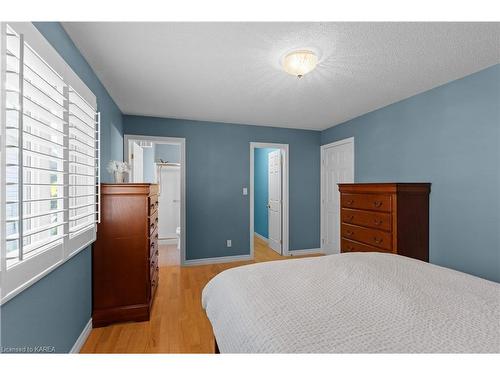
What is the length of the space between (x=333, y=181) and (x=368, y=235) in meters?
1.62

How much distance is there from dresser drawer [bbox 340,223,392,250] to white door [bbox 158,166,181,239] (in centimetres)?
347

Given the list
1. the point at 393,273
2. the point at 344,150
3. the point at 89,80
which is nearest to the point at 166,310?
the point at 393,273

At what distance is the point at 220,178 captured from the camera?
4039 mm

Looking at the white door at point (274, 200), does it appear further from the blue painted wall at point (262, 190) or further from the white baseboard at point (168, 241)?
the white baseboard at point (168, 241)

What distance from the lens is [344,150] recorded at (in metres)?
4.07

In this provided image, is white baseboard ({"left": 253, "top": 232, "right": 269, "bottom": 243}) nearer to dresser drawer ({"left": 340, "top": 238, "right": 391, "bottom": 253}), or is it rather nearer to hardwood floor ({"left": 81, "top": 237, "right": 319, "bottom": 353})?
dresser drawer ({"left": 340, "top": 238, "right": 391, "bottom": 253})

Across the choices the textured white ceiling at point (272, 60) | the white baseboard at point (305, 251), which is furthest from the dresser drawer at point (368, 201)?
the white baseboard at point (305, 251)

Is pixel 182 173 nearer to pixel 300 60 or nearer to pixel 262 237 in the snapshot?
pixel 300 60

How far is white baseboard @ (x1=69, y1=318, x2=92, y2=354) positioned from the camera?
177cm

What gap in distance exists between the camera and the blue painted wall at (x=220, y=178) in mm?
3857

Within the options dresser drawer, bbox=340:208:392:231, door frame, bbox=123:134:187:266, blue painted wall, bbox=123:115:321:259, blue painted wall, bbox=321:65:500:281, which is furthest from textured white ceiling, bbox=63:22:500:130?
dresser drawer, bbox=340:208:392:231

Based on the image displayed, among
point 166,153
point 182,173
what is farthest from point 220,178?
point 166,153

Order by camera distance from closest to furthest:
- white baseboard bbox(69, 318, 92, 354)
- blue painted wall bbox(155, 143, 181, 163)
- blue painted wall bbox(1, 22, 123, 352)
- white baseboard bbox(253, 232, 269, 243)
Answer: blue painted wall bbox(1, 22, 123, 352), white baseboard bbox(69, 318, 92, 354), white baseboard bbox(253, 232, 269, 243), blue painted wall bbox(155, 143, 181, 163)

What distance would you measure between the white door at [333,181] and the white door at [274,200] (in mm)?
837
